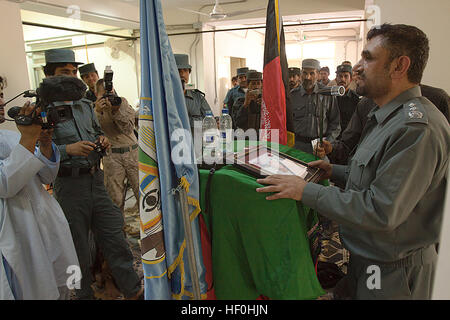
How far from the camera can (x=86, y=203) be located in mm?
2018

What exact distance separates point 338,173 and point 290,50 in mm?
11648

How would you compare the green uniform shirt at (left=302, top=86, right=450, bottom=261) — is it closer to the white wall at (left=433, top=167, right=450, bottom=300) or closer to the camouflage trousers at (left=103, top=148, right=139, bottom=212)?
the white wall at (left=433, top=167, right=450, bottom=300)

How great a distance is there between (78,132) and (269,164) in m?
1.53

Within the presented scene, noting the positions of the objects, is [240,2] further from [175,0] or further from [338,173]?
[338,173]

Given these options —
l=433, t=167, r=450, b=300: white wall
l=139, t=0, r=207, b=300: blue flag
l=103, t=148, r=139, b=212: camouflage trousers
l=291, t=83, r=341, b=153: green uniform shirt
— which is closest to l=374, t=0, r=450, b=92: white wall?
l=433, t=167, r=450, b=300: white wall

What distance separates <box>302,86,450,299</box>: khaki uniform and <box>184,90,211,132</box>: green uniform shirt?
101 inches

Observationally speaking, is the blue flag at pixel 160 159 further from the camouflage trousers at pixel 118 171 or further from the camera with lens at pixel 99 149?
the camouflage trousers at pixel 118 171

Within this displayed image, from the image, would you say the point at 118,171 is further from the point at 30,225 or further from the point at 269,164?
the point at 269,164

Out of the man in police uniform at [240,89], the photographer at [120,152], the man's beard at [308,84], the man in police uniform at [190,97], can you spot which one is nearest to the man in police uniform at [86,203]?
the photographer at [120,152]

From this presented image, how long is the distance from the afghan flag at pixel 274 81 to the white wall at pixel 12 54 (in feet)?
8.18

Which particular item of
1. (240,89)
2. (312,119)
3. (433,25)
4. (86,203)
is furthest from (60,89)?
(240,89)

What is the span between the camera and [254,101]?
368 centimetres
